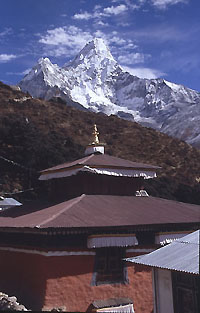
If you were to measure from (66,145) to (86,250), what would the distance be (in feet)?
89.6

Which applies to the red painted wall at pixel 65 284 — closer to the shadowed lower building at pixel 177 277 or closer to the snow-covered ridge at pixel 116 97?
the shadowed lower building at pixel 177 277

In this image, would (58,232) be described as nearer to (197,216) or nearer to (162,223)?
(162,223)

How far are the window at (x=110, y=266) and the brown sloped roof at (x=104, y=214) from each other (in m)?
0.91

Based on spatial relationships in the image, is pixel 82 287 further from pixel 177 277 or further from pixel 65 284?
pixel 177 277

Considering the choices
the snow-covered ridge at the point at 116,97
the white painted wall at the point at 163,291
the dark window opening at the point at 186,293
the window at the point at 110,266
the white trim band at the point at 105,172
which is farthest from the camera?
the snow-covered ridge at the point at 116,97

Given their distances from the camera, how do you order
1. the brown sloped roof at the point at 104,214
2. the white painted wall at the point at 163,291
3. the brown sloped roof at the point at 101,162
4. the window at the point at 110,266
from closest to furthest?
the white painted wall at the point at 163,291
the brown sloped roof at the point at 104,214
the window at the point at 110,266
the brown sloped roof at the point at 101,162

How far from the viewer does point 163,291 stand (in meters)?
8.48

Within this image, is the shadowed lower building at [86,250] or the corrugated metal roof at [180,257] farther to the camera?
the shadowed lower building at [86,250]

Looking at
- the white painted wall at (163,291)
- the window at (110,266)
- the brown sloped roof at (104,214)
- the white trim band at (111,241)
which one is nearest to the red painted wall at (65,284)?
the window at (110,266)

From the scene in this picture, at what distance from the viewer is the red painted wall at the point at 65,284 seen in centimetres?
1027

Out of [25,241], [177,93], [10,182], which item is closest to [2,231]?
[25,241]

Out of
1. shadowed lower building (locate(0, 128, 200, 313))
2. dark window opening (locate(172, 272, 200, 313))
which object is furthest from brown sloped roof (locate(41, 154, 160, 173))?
dark window opening (locate(172, 272, 200, 313))

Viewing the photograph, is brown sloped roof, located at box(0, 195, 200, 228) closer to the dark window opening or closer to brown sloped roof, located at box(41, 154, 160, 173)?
brown sloped roof, located at box(41, 154, 160, 173)

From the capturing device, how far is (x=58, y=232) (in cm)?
1027
